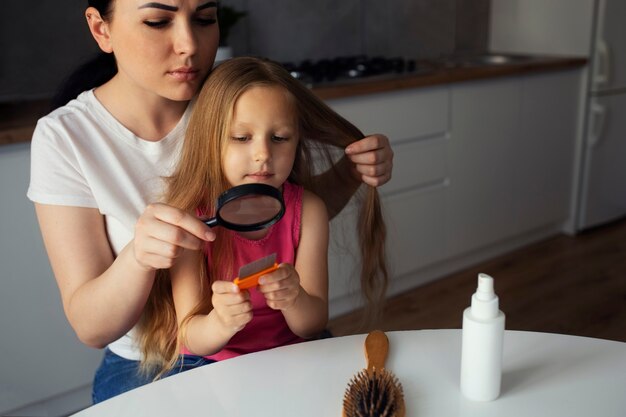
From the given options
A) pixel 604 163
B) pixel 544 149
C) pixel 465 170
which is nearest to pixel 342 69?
pixel 465 170

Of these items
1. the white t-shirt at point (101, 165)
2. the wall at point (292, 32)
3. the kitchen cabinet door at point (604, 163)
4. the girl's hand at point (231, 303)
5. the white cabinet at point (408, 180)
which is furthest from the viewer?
the kitchen cabinet door at point (604, 163)

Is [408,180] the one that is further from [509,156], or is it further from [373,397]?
[373,397]

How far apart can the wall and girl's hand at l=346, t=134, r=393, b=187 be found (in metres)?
1.42

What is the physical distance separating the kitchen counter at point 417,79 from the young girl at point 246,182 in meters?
0.87

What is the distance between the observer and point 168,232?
0.87 metres

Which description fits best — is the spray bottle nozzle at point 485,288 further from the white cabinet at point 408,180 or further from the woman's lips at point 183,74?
the white cabinet at point 408,180

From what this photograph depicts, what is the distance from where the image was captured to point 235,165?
3.52 feet

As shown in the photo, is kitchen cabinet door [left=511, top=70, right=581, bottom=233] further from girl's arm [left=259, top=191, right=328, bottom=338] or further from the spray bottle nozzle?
the spray bottle nozzle

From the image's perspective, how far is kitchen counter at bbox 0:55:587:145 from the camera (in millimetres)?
1859

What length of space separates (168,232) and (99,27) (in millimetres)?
502

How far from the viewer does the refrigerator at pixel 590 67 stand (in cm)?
327

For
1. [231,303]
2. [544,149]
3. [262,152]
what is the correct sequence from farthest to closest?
[544,149], [262,152], [231,303]

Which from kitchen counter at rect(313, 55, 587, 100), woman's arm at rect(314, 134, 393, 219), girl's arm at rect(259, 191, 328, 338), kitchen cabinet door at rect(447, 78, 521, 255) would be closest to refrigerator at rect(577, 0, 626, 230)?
kitchen counter at rect(313, 55, 587, 100)

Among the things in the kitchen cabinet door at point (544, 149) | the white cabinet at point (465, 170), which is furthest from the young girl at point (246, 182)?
the kitchen cabinet door at point (544, 149)
